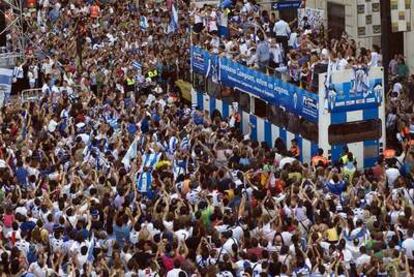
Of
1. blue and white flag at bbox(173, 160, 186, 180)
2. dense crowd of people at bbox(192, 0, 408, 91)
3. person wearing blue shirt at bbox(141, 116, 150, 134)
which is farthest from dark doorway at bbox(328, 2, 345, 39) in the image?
blue and white flag at bbox(173, 160, 186, 180)

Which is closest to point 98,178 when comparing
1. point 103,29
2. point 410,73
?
point 410,73

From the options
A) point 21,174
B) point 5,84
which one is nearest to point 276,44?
point 5,84

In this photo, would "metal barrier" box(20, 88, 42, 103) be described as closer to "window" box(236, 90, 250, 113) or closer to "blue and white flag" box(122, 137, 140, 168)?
"window" box(236, 90, 250, 113)

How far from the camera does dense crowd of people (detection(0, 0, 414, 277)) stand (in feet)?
67.2

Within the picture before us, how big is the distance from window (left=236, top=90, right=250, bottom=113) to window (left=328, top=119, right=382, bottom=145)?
3437 mm

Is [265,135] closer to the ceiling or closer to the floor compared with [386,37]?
closer to the floor

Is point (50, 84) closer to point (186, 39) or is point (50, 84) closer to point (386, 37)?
point (186, 39)

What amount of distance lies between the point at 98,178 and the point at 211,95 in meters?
9.29

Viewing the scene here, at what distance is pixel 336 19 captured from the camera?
38.9m

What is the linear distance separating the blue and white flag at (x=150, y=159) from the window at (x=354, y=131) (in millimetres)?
4275

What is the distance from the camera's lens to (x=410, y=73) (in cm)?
3444

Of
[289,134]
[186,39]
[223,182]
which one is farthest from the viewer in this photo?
[186,39]

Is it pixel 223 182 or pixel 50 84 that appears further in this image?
pixel 50 84

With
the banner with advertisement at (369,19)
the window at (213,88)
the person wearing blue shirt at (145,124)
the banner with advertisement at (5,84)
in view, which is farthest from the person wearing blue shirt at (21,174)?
the banner with advertisement at (369,19)
